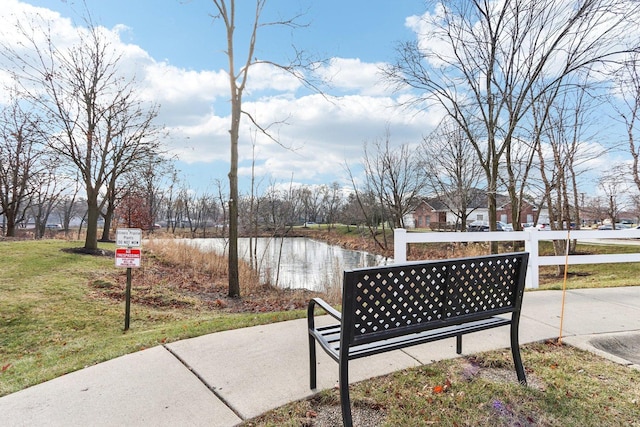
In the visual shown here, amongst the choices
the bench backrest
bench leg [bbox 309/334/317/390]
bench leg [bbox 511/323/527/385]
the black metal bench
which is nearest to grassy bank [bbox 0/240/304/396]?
bench leg [bbox 309/334/317/390]

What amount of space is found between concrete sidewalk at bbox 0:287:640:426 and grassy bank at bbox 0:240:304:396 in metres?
0.38

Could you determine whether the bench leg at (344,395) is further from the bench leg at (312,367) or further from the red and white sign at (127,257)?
the red and white sign at (127,257)

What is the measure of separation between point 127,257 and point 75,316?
5.76 ft

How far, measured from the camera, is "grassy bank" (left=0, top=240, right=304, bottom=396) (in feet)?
12.1

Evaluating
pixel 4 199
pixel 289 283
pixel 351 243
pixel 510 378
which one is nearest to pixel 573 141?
pixel 289 283

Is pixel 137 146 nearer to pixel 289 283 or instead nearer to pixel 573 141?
pixel 289 283

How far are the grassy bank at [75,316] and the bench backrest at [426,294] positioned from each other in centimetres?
252

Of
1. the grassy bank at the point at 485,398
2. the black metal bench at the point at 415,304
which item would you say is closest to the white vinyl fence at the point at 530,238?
the grassy bank at the point at 485,398

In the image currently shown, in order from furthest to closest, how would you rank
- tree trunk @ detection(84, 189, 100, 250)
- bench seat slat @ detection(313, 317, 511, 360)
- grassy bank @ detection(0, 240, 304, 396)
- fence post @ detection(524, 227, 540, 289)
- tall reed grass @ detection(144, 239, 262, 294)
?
tree trunk @ detection(84, 189, 100, 250) < tall reed grass @ detection(144, 239, 262, 294) < fence post @ detection(524, 227, 540, 289) < grassy bank @ detection(0, 240, 304, 396) < bench seat slat @ detection(313, 317, 511, 360)

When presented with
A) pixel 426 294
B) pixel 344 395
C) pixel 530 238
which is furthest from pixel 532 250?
pixel 344 395

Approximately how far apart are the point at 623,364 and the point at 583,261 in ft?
15.2

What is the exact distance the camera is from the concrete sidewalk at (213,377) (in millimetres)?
2346

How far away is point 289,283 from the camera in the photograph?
37.8 feet

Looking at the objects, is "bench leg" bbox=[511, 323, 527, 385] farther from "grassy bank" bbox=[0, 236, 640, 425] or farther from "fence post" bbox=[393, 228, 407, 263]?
"fence post" bbox=[393, 228, 407, 263]
